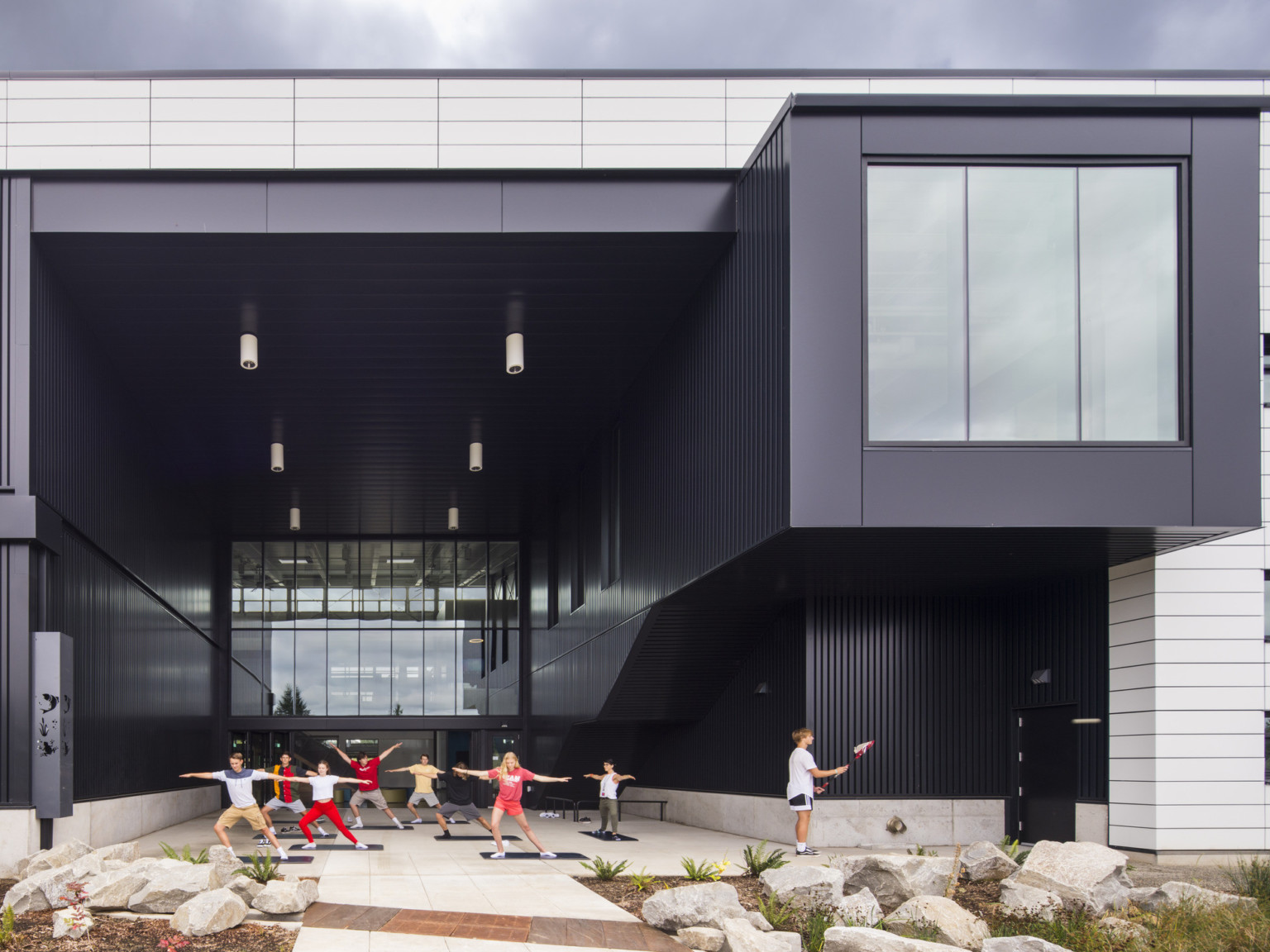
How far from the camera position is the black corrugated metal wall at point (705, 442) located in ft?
45.7

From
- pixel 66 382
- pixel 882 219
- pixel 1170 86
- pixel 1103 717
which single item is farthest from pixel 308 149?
pixel 1103 717

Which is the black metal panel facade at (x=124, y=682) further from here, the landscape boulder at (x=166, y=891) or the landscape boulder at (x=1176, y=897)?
the landscape boulder at (x=1176, y=897)

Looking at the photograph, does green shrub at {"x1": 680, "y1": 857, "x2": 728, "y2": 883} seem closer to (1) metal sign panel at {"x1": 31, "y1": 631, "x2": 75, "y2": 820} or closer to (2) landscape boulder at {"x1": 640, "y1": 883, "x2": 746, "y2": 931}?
(2) landscape boulder at {"x1": 640, "y1": 883, "x2": 746, "y2": 931}

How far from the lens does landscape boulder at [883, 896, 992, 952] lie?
31.6 feet

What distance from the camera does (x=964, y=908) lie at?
10.9 metres

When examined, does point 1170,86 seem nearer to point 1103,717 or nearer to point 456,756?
point 1103,717

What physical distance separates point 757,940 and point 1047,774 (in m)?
9.08

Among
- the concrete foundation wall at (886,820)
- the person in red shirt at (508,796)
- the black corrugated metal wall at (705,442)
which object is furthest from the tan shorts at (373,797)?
the concrete foundation wall at (886,820)

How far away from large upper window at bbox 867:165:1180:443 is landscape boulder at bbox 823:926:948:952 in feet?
19.1

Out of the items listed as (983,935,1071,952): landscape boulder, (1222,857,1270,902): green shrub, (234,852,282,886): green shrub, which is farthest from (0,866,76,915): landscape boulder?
(1222,857,1270,902): green shrub

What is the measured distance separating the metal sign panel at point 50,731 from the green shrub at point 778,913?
30.8 feet

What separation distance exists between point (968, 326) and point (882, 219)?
4.98 ft

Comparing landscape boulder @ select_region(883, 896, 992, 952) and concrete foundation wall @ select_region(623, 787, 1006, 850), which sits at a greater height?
landscape boulder @ select_region(883, 896, 992, 952)

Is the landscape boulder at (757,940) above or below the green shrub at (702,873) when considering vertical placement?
above
